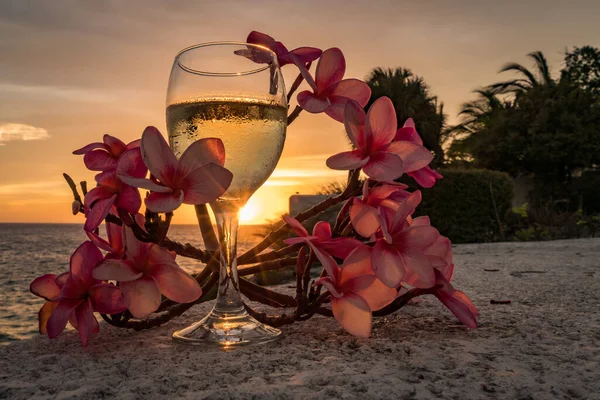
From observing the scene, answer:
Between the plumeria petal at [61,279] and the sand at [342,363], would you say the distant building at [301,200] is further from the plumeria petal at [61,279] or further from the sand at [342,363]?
the plumeria petal at [61,279]

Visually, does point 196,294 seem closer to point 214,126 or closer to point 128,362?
point 128,362

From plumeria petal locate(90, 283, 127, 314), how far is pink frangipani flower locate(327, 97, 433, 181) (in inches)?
29.3

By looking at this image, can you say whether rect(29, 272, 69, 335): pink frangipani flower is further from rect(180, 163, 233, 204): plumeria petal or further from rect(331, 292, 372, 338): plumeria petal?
rect(331, 292, 372, 338): plumeria petal

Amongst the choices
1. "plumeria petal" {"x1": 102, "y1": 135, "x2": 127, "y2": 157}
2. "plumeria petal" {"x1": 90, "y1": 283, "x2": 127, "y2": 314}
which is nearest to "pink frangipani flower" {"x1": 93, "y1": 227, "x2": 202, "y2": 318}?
"plumeria petal" {"x1": 90, "y1": 283, "x2": 127, "y2": 314}

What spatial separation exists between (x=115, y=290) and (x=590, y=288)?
2.83 meters

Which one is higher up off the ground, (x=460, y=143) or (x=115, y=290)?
(x=460, y=143)

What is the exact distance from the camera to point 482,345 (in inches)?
65.9

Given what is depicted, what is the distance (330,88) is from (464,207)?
14.6m

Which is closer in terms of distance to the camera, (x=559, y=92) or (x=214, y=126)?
(x=214, y=126)

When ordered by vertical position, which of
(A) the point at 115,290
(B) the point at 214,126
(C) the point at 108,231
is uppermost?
(B) the point at 214,126

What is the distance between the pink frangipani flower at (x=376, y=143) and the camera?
59.3 inches

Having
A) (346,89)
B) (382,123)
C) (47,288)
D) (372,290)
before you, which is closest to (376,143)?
(382,123)

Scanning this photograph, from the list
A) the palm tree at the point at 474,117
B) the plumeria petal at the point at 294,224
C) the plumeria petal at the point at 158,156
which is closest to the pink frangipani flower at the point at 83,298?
the plumeria petal at the point at 158,156

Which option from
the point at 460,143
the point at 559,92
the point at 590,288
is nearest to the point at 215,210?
the point at 590,288
